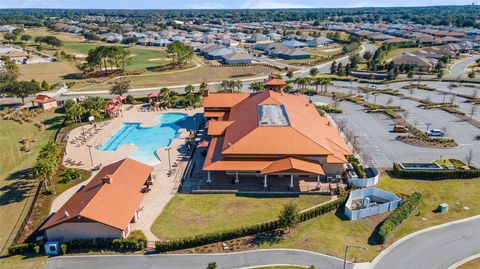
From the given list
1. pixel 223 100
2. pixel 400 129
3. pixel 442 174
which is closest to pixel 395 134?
pixel 400 129

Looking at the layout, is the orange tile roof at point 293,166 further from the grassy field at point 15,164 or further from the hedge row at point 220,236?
the grassy field at point 15,164

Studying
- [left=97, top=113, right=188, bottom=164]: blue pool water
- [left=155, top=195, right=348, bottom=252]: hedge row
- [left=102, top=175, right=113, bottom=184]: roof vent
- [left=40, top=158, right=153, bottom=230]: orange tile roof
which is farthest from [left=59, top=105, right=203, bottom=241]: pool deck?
[left=102, top=175, right=113, bottom=184]: roof vent

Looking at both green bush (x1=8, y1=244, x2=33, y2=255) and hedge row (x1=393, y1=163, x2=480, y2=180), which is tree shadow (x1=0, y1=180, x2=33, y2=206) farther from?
hedge row (x1=393, y1=163, x2=480, y2=180)

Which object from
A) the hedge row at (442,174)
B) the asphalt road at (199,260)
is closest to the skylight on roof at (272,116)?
the hedge row at (442,174)

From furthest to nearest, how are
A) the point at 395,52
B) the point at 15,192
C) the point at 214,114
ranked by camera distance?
the point at 395,52
the point at 214,114
the point at 15,192

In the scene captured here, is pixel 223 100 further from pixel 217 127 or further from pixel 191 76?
pixel 191 76

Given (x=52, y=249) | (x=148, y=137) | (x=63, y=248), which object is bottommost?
(x=148, y=137)

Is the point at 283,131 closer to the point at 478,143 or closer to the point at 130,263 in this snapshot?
the point at 130,263
